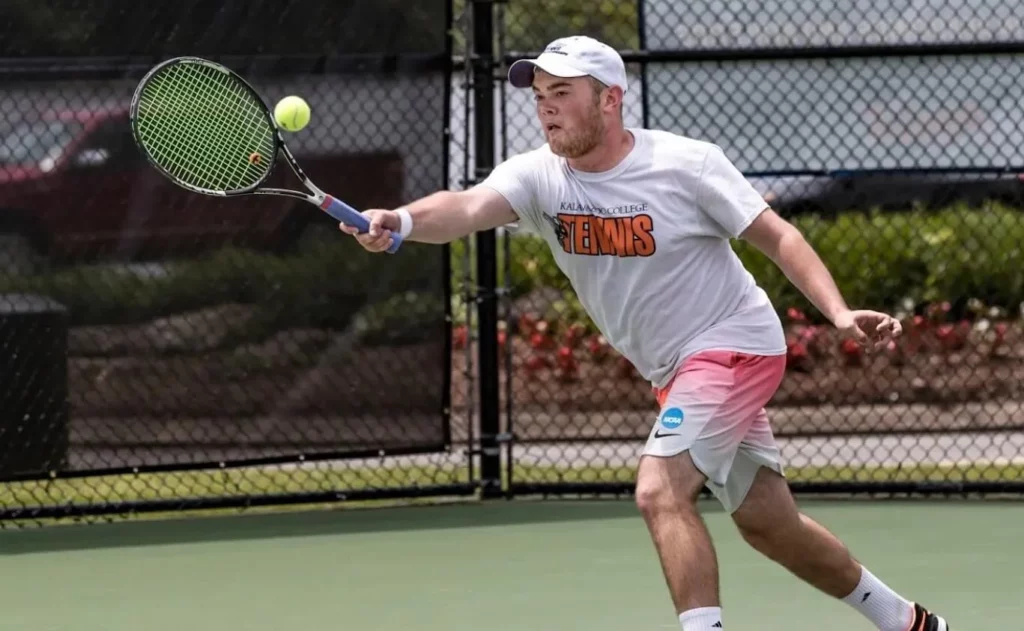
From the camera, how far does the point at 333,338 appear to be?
670 cm

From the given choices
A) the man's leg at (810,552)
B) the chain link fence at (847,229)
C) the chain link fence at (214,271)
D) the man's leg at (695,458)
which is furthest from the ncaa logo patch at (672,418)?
the chain link fence at (847,229)

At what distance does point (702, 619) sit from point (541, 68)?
4.49 feet

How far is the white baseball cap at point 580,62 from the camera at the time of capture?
→ 14.1 ft

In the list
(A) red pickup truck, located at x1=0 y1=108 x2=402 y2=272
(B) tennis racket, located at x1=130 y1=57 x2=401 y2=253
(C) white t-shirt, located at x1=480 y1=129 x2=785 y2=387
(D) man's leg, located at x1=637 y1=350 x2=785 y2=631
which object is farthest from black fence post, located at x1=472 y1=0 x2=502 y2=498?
(D) man's leg, located at x1=637 y1=350 x2=785 y2=631

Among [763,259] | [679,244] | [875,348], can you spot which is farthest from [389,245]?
[763,259]

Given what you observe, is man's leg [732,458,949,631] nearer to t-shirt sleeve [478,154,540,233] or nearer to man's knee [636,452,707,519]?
man's knee [636,452,707,519]

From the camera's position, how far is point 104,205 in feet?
21.0

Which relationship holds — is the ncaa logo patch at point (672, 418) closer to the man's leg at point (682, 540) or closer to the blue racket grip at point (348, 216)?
the man's leg at point (682, 540)

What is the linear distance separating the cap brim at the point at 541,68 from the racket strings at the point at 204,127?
2.19 feet

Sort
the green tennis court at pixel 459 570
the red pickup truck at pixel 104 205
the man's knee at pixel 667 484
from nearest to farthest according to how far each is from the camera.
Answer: the man's knee at pixel 667 484
the green tennis court at pixel 459 570
the red pickup truck at pixel 104 205

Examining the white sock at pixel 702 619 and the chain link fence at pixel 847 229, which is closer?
the white sock at pixel 702 619

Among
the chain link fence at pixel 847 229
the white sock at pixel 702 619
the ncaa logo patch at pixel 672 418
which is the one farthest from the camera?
the chain link fence at pixel 847 229

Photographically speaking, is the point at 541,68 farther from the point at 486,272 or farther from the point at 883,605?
the point at 486,272

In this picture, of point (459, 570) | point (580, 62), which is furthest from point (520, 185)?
point (459, 570)
